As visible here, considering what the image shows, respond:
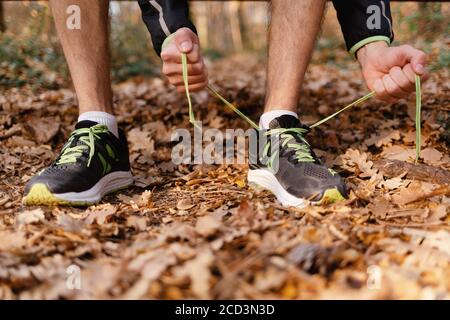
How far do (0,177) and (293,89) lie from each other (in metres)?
1.49

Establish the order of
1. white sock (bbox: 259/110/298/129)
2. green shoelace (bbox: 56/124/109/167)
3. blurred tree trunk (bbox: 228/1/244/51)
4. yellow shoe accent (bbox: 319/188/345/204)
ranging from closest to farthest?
yellow shoe accent (bbox: 319/188/345/204), green shoelace (bbox: 56/124/109/167), white sock (bbox: 259/110/298/129), blurred tree trunk (bbox: 228/1/244/51)

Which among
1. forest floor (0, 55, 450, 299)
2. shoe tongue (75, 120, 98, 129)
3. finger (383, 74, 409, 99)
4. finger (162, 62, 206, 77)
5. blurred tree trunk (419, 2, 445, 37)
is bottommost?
forest floor (0, 55, 450, 299)

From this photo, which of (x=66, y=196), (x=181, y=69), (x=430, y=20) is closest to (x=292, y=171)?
(x=181, y=69)

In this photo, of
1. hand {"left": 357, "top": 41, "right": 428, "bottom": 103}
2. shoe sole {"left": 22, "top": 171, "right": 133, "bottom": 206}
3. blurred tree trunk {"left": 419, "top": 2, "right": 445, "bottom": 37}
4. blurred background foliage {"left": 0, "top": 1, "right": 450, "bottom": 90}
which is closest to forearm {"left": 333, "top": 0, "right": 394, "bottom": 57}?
hand {"left": 357, "top": 41, "right": 428, "bottom": 103}

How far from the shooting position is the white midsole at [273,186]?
5.92ft

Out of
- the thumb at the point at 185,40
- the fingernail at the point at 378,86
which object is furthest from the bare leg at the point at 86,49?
the fingernail at the point at 378,86

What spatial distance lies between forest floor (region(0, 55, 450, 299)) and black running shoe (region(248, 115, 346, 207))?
0.06 metres

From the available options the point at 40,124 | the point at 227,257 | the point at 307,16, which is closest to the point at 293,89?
the point at 307,16

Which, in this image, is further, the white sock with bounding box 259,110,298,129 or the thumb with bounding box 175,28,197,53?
the white sock with bounding box 259,110,298,129

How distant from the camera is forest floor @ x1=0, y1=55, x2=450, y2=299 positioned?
1.22 metres

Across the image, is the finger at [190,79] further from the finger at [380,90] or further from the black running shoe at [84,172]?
the finger at [380,90]

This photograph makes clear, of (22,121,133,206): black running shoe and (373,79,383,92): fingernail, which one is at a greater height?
(373,79,383,92): fingernail

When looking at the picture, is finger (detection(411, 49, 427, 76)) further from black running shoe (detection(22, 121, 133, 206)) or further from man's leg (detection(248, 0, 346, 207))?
black running shoe (detection(22, 121, 133, 206))

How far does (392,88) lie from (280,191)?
0.60 meters
